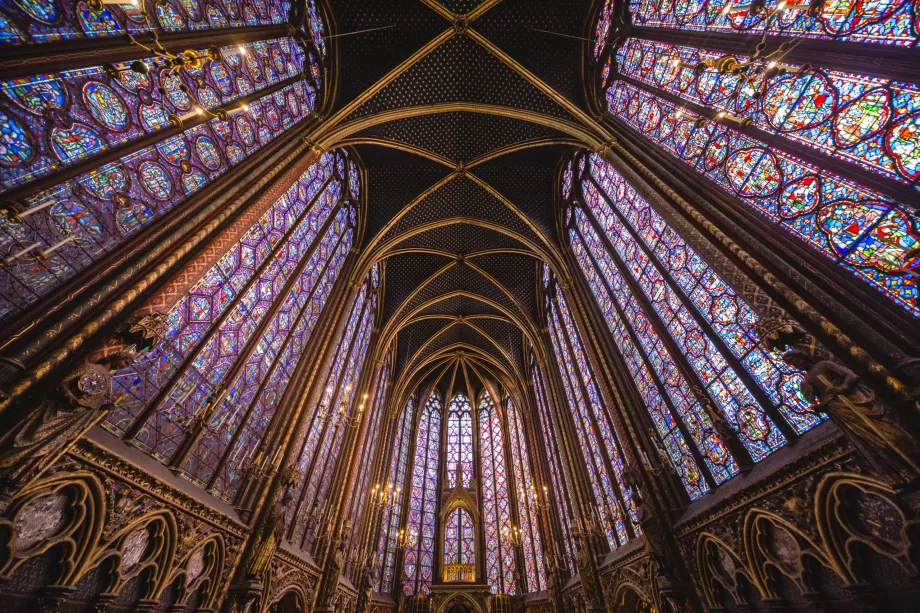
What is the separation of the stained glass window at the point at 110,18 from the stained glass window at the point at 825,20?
7.85 meters

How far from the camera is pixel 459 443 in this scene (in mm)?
22875

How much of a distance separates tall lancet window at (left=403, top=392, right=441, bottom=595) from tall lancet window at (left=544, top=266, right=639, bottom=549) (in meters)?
10.7

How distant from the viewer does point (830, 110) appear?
16.6ft

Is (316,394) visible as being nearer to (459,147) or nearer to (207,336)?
(207,336)

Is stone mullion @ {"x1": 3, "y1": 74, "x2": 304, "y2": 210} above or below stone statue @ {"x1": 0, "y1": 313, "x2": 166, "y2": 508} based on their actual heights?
above

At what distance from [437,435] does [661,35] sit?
2177 centimetres

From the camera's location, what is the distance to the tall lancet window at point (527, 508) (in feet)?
52.4

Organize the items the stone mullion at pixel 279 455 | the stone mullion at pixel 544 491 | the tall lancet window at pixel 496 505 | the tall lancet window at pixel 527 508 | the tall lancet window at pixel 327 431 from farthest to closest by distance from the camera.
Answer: the tall lancet window at pixel 496 505
the tall lancet window at pixel 527 508
the stone mullion at pixel 544 491
the tall lancet window at pixel 327 431
the stone mullion at pixel 279 455

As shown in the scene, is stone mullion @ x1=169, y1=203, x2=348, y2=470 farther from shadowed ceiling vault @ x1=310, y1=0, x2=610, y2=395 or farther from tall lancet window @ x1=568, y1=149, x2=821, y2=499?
tall lancet window @ x1=568, y1=149, x2=821, y2=499

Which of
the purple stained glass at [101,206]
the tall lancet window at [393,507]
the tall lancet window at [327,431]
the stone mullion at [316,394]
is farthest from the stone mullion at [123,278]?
the tall lancet window at [393,507]

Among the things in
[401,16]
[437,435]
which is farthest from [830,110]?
[437,435]

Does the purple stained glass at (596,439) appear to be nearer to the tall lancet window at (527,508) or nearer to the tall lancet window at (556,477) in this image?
the tall lancet window at (556,477)

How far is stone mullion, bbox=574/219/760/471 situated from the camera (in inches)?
247

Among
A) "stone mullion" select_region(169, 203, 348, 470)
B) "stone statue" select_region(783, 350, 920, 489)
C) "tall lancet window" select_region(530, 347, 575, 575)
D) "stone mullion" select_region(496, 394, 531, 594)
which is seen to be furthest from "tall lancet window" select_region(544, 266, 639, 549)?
"stone mullion" select_region(169, 203, 348, 470)
